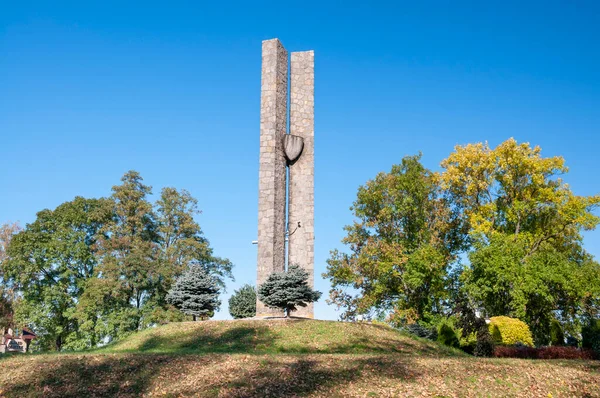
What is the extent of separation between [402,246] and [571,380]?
18.0m

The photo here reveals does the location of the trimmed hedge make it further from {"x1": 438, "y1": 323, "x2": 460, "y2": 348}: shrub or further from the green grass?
{"x1": 438, "y1": 323, "x2": 460, "y2": 348}: shrub

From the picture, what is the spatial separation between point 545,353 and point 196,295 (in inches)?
552

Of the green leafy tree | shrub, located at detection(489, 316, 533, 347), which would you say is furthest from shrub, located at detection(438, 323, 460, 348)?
the green leafy tree

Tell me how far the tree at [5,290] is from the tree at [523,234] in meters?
26.4

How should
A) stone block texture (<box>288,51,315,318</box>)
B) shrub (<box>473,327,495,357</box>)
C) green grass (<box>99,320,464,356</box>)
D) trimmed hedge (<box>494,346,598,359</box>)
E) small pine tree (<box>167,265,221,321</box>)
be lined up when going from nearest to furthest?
green grass (<box>99,320,464,356</box>) < shrub (<box>473,327,495,357</box>) < trimmed hedge (<box>494,346,598,359</box>) < small pine tree (<box>167,265,221,321</box>) < stone block texture (<box>288,51,315,318</box>)

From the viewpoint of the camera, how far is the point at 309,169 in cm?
2864

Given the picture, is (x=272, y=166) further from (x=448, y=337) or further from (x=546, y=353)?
(x=546, y=353)

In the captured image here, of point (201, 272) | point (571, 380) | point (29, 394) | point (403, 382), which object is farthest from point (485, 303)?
point (29, 394)

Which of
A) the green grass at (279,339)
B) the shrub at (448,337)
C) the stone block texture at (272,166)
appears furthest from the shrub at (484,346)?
the stone block texture at (272,166)

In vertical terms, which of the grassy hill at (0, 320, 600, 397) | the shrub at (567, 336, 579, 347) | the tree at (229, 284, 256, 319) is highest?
the tree at (229, 284, 256, 319)

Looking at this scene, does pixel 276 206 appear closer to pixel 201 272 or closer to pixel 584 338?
pixel 201 272

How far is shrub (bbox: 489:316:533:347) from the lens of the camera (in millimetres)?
26656

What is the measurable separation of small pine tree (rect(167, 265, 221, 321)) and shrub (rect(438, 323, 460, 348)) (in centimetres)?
958

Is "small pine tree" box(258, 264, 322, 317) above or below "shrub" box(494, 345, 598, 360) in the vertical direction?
above
